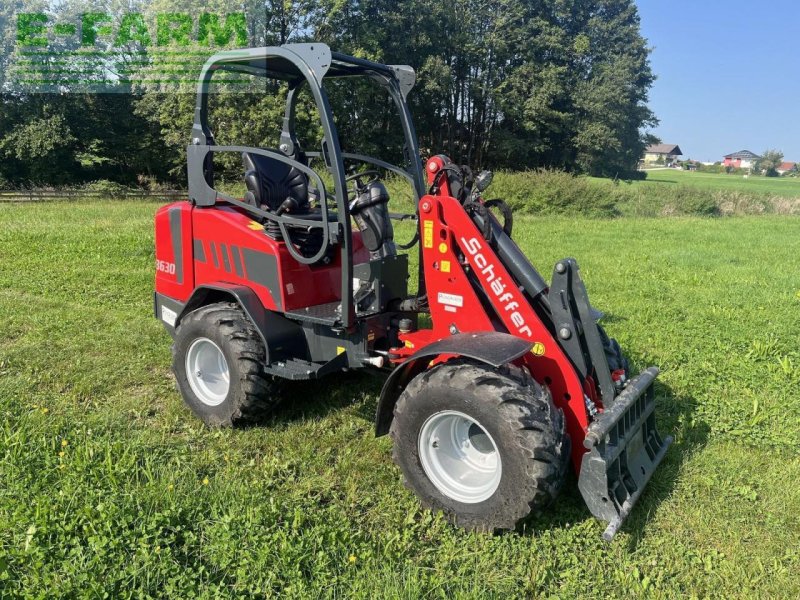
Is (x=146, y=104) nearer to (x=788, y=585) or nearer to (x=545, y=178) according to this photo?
(x=545, y=178)

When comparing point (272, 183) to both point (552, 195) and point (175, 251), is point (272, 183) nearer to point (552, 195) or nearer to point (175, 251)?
point (175, 251)

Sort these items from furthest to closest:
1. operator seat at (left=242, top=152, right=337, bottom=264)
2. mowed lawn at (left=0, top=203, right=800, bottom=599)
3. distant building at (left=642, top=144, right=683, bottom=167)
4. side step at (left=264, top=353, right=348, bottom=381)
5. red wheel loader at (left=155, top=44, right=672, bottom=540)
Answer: distant building at (left=642, top=144, right=683, bottom=167)
operator seat at (left=242, top=152, right=337, bottom=264)
side step at (left=264, top=353, right=348, bottom=381)
red wheel loader at (left=155, top=44, right=672, bottom=540)
mowed lawn at (left=0, top=203, right=800, bottom=599)

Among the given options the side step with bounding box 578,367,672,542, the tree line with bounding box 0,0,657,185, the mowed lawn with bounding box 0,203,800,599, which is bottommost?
the mowed lawn with bounding box 0,203,800,599

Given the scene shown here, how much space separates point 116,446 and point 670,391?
4173mm

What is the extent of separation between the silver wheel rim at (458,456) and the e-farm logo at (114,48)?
2409cm

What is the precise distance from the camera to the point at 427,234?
11.7 ft

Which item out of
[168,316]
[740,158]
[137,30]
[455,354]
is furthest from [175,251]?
[740,158]

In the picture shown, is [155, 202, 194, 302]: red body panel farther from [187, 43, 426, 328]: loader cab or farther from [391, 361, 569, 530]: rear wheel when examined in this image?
[391, 361, 569, 530]: rear wheel

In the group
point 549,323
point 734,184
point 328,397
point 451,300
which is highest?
point 734,184

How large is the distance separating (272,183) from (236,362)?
137 centimetres

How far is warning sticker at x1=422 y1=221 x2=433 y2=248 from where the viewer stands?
3.56m

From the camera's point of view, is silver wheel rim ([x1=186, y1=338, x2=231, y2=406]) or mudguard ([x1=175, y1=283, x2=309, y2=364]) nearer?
mudguard ([x1=175, y1=283, x2=309, y2=364])

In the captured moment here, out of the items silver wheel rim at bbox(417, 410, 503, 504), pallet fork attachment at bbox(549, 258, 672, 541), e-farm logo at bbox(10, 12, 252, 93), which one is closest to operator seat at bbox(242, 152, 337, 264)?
silver wheel rim at bbox(417, 410, 503, 504)

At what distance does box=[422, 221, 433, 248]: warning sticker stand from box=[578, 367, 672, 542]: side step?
135 cm
